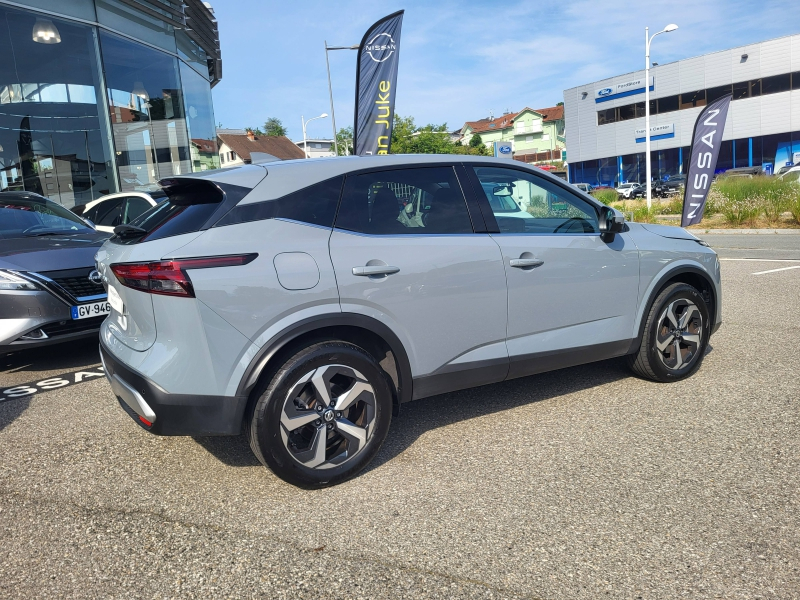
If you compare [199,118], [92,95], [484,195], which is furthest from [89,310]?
[199,118]

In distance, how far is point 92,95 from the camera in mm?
14477

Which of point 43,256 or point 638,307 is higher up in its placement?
point 43,256

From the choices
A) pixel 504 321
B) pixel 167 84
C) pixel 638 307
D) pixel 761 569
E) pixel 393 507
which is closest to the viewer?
pixel 761 569

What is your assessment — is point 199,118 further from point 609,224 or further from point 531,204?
point 609,224

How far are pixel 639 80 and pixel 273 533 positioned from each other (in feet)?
189

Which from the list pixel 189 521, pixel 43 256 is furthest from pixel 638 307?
pixel 43 256

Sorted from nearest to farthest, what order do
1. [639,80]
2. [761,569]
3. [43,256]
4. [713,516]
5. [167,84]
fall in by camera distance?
1. [761,569]
2. [713,516]
3. [43,256]
4. [167,84]
5. [639,80]

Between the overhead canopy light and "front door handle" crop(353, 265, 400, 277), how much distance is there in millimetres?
13142

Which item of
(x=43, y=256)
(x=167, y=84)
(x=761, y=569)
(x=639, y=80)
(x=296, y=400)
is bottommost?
(x=761, y=569)

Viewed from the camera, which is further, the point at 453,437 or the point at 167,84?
the point at 167,84

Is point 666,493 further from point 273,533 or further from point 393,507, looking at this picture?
point 273,533

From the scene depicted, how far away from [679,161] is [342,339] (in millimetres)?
55358

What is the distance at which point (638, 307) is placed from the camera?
14.1ft

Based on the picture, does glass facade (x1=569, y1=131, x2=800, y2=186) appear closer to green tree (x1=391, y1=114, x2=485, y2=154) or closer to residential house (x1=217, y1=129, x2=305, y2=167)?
green tree (x1=391, y1=114, x2=485, y2=154)
